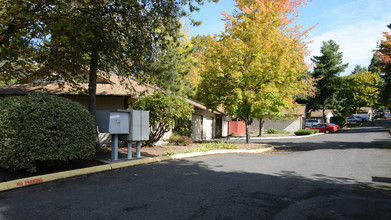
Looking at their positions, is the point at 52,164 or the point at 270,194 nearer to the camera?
the point at 270,194

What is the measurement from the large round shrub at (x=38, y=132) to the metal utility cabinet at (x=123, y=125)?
166 centimetres

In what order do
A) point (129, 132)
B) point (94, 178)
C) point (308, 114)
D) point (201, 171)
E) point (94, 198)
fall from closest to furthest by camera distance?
1. point (94, 198)
2. point (94, 178)
3. point (201, 171)
4. point (129, 132)
5. point (308, 114)

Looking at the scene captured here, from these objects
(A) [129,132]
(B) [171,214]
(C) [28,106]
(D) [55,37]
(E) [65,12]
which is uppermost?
(E) [65,12]

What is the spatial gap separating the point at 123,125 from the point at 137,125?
55 cm

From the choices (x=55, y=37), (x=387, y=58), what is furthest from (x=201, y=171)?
(x=387, y=58)

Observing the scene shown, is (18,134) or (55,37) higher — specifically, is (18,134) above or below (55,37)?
below

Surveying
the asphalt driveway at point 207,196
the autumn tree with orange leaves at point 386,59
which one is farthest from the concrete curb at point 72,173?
the autumn tree with orange leaves at point 386,59

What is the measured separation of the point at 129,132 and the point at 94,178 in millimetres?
2845

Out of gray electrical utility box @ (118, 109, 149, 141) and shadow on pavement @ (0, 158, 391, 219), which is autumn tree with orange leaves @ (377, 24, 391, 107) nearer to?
shadow on pavement @ (0, 158, 391, 219)

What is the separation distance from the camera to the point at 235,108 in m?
18.7

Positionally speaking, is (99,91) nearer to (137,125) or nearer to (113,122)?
(137,125)

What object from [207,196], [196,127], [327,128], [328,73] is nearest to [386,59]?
[196,127]

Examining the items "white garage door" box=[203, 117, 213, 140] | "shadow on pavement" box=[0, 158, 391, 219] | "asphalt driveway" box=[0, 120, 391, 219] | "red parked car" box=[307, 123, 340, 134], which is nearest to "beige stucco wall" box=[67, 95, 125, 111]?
"asphalt driveway" box=[0, 120, 391, 219]

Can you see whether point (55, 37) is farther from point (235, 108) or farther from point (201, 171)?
point (235, 108)
